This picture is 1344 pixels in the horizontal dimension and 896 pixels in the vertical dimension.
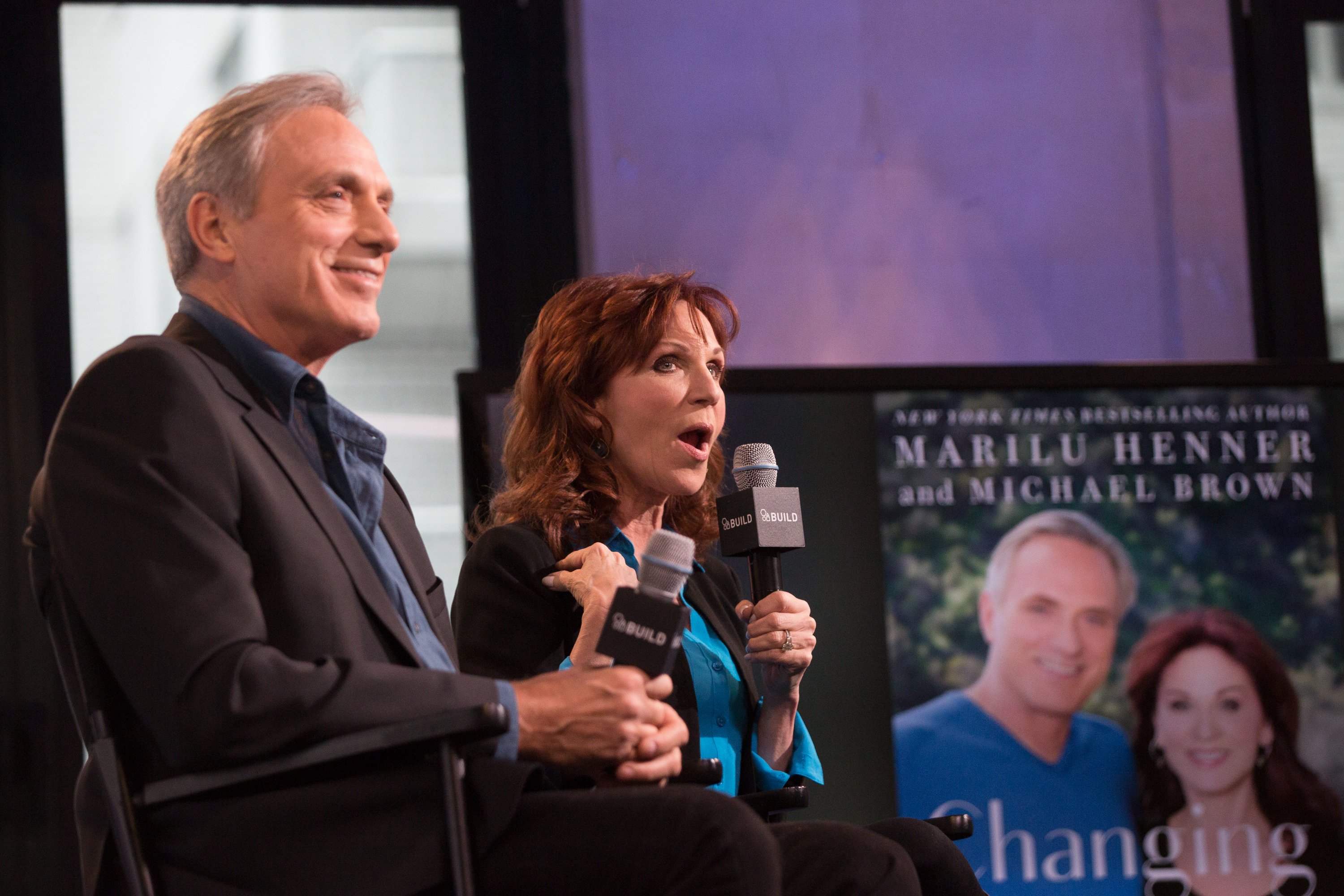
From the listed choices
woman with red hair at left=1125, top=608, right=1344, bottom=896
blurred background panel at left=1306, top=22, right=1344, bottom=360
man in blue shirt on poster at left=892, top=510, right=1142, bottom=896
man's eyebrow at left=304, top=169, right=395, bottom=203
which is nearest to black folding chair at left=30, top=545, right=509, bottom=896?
man's eyebrow at left=304, top=169, right=395, bottom=203

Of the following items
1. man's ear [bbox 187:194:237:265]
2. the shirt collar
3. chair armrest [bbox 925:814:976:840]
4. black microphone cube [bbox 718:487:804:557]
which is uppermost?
man's ear [bbox 187:194:237:265]

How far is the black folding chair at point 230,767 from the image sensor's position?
4.41 feet

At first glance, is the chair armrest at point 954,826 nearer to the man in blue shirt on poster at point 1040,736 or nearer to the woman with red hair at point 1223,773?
the man in blue shirt on poster at point 1040,736

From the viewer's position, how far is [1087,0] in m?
4.26

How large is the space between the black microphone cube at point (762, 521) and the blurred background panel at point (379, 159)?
69.2 inches

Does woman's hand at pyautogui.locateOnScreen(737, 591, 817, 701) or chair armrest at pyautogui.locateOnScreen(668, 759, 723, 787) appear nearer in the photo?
chair armrest at pyautogui.locateOnScreen(668, 759, 723, 787)

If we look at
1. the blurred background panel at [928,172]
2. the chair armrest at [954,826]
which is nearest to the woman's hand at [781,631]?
the chair armrest at [954,826]

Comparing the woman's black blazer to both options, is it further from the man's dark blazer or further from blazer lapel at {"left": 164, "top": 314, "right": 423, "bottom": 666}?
the man's dark blazer

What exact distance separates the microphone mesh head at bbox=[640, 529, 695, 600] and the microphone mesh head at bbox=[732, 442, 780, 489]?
21.8 inches

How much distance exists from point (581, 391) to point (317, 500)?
89 cm

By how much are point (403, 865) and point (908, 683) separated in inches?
82.2

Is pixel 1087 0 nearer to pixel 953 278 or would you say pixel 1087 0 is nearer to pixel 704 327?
pixel 953 278

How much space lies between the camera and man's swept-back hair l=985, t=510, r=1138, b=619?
341cm

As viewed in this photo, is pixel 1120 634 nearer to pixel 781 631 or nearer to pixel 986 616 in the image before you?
pixel 986 616
